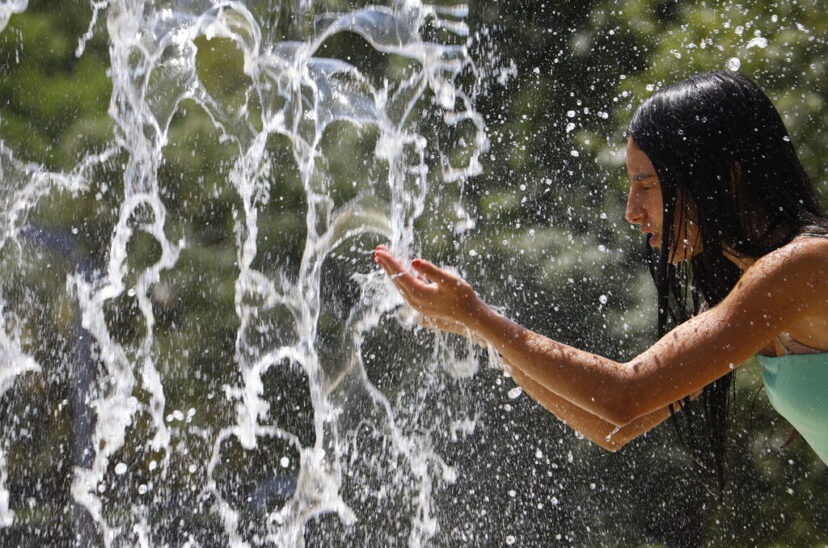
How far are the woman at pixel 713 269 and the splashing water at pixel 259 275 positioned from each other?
3.42 m

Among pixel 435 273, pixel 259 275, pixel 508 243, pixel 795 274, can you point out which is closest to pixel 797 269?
pixel 795 274

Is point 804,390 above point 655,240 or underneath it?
underneath

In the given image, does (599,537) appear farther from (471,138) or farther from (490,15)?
(490,15)

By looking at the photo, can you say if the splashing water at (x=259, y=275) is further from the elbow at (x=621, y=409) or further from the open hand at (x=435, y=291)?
the elbow at (x=621, y=409)

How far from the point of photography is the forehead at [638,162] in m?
1.96

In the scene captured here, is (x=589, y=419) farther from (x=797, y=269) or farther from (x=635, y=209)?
(x=797, y=269)

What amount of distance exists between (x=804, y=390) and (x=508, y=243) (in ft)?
14.1

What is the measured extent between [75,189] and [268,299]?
2044mm

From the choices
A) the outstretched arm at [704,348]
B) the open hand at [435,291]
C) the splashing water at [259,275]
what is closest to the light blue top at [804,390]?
the outstretched arm at [704,348]

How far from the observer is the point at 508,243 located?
6.13 meters

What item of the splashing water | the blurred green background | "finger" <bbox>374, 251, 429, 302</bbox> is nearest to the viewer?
"finger" <bbox>374, 251, 429, 302</bbox>

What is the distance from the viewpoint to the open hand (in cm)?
189

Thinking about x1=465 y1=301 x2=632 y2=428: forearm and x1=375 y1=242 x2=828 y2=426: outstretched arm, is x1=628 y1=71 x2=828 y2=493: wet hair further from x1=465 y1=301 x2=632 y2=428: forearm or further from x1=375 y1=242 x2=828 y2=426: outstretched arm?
x1=465 y1=301 x2=632 y2=428: forearm

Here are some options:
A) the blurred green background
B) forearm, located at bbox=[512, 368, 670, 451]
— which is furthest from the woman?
the blurred green background
